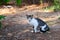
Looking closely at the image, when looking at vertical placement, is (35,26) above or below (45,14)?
above

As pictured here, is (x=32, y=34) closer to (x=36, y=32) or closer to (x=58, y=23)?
(x=36, y=32)

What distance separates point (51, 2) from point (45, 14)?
1633mm

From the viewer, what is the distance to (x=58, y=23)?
6.54 m

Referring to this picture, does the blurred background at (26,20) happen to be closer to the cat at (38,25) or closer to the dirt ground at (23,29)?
the dirt ground at (23,29)

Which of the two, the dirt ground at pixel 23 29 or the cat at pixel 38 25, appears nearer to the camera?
the dirt ground at pixel 23 29

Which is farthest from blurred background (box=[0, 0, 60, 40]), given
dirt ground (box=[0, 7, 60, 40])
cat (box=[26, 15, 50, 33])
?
cat (box=[26, 15, 50, 33])

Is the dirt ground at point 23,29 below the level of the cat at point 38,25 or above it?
below

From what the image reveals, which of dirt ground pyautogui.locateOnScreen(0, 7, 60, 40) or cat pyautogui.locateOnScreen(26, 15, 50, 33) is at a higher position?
cat pyautogui.locateOnScreen(26, 15, 50, 33)

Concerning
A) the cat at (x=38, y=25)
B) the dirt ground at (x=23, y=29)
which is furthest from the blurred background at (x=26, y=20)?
the cat at (x=38, y=25)

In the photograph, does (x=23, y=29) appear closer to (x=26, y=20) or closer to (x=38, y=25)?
(x=38, y=25)

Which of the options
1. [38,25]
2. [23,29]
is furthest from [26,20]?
[38,25]

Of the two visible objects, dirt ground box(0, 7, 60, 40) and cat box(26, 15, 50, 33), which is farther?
cat box(26, 15, 50, 33)

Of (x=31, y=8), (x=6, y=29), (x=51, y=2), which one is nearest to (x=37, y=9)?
(x=31, y=8)

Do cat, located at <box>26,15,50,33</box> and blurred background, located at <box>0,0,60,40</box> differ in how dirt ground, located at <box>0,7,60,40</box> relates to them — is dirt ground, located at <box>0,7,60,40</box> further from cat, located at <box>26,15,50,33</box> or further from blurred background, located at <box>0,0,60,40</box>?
cat, located at <box>26,15,50,33</box>
